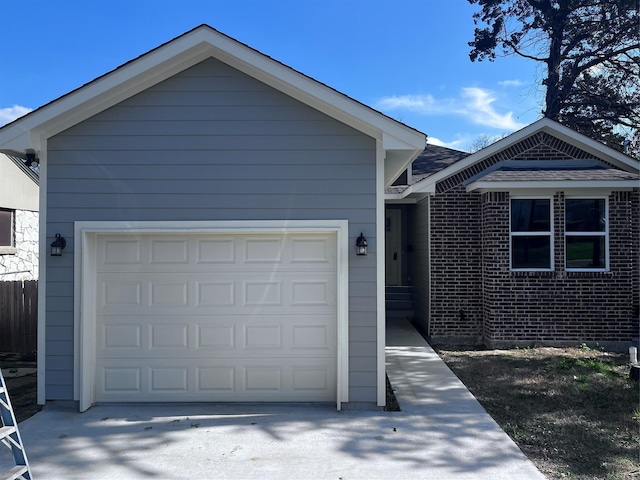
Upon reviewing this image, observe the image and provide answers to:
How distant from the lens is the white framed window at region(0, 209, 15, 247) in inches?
472

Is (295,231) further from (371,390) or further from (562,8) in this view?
(562,8)

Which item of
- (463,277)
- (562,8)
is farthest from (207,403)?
(562,8)

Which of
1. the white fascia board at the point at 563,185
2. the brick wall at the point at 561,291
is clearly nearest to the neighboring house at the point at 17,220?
the white fascia board at the point at 563,185

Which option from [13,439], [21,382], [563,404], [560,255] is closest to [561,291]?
[560,255]

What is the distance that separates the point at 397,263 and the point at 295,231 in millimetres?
8161

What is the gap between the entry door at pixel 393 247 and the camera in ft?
44.6

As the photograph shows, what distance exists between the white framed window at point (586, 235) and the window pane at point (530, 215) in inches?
15.8

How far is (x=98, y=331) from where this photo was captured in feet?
19.7

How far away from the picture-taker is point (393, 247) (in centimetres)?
1370

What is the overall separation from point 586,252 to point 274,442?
7.66m

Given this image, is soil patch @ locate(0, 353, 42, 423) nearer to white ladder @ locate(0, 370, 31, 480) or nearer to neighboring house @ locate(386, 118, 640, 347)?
white ladder @ locate(0, 370, 31, 480)

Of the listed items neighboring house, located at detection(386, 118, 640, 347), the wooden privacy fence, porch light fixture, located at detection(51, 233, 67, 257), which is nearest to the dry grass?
neighboring house, located at detection(386, 118, 640, 347)

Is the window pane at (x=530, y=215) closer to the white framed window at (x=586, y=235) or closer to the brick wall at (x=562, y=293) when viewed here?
the brick wall at (x=562, y=293)

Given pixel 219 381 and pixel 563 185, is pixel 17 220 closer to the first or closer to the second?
pixel 219 381
